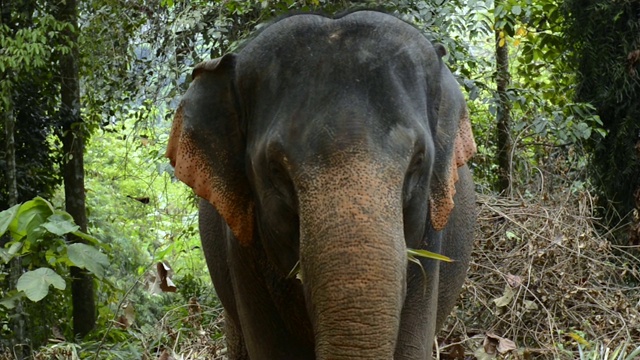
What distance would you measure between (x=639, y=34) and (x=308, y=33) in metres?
5.14

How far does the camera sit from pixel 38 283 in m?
5.00

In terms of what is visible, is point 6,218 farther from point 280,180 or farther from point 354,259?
point 354,259

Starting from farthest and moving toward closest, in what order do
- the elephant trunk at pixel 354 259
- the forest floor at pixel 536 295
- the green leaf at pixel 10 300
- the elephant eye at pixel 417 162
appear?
the forest floor at pixel 536 295 < the green leaf at pixel 10 300 < the elephant eye at pixel 417 162 < the elephant trunk at pixel 354 259

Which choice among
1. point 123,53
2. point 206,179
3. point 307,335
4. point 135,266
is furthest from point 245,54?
point 135,266

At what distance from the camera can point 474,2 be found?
6754mm

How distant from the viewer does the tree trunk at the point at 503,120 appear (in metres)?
8.55

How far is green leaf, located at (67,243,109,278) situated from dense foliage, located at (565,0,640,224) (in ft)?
13.5

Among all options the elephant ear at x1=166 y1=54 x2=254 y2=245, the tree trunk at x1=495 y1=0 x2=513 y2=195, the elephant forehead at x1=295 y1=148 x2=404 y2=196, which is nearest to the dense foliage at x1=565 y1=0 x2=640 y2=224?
the tree trunk at x1=495 y1=0 x2=513 y2=195

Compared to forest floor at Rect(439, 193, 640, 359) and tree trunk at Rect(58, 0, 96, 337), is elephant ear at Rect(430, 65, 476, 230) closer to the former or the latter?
forest floor at Rect(439, 193, 640, 359)

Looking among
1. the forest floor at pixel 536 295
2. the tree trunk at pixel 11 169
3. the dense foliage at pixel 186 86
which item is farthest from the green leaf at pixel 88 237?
the tree trunk at pixel 11 169

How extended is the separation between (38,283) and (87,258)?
237 millimetres

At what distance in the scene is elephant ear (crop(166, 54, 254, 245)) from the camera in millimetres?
3791

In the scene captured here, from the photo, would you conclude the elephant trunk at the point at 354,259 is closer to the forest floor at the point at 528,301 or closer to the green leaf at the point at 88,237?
the green leaf at the point at 88,237

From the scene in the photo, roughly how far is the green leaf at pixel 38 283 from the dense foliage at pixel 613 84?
171 inches
